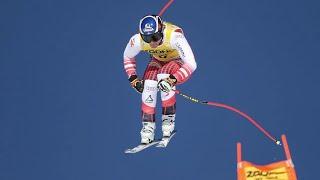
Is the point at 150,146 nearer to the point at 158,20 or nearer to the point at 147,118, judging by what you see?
the point at 147,118

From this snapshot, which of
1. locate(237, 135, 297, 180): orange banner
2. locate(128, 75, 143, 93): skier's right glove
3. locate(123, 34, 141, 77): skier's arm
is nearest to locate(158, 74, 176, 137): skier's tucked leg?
locate(128, 75, 143, 93): skier's right glove

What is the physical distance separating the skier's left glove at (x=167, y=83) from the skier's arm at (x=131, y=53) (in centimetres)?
32

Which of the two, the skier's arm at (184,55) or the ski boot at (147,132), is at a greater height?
the skier's arm at (184,55)

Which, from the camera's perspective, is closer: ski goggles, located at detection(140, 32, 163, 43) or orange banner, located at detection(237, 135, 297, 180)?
orange banner, located at detection(237, 135, 297, 180)

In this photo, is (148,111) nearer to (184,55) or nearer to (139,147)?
(139,147)

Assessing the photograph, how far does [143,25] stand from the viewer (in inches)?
119

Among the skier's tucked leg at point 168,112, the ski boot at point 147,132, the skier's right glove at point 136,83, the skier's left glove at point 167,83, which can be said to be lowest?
the ski boot at point 147,132

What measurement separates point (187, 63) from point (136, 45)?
0.34 metres

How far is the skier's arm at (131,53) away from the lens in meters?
3.24

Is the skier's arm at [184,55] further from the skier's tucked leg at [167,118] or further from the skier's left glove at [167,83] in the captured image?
the skier's tucked leg at [167,118]

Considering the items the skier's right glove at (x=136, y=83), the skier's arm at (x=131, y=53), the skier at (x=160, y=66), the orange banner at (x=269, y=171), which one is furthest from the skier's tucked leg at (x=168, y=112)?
the orange banner at (x=269, y=171)

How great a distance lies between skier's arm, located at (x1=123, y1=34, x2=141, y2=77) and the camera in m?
3.24

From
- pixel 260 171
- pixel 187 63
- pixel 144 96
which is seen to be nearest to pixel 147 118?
pixel 144 96

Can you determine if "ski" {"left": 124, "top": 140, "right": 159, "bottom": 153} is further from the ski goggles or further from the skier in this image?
the ski goggles
